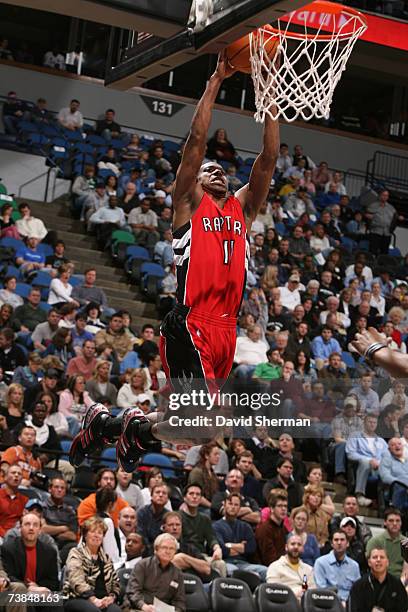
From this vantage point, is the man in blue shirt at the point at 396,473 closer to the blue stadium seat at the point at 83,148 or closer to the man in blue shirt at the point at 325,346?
the man in blue shirt at the point at 325,346

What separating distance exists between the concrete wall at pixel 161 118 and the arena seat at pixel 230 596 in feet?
39.2

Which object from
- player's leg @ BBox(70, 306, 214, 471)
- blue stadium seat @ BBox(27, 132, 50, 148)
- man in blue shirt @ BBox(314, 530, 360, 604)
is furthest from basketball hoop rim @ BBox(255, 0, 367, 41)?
blue stadium seat @ BBox(27, 132, 50, 148)

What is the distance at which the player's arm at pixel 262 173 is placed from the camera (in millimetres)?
5922

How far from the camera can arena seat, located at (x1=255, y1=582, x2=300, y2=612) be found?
9344 mm

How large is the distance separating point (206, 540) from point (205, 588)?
1.98ft

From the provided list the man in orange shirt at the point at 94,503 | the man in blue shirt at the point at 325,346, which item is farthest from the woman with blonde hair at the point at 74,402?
the man in blue shirt at the point at 325,346

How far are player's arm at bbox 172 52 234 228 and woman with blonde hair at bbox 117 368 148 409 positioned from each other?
603cm

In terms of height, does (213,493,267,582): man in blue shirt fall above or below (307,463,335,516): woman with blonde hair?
below

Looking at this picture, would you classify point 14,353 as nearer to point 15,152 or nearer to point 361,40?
point 15,152

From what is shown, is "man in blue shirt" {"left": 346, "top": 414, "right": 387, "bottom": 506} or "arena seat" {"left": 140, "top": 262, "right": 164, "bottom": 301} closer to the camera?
"man in blue shirt" {"left": 346, "top": 414, "right": 387, "bottom": 506}

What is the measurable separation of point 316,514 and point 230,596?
1973 millimetres

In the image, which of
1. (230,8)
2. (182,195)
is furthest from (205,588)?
(230,8)

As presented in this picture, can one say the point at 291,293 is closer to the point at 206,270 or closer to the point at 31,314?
the point at 31,314

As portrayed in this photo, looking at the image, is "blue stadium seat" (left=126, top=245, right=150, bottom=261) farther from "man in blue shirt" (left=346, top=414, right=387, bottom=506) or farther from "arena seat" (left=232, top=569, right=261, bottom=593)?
"arena seat" (left=232, top=569, right=261, bottom=593)
